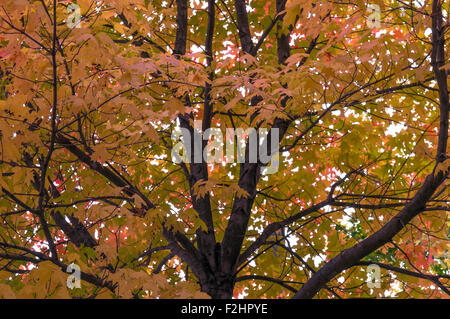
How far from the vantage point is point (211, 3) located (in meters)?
4.73

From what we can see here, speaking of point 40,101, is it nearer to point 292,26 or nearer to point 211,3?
point 211,3

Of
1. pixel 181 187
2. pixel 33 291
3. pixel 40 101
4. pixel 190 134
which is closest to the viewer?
pixel 33 291

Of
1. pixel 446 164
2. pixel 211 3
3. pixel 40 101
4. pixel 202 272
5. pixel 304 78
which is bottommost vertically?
pixel 202 272

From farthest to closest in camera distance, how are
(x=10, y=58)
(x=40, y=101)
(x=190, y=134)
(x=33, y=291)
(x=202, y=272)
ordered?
1. (x=190, y=134)
2. (x=202, y=272)
3. (x=40, y=101)
4. (x=10, y=58)
5. (x=33, y=291)

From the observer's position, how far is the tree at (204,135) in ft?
10.3

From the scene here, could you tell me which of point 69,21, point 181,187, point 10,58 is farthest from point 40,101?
point 181,187

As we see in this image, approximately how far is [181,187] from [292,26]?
244cm

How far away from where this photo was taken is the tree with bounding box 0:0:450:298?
124 inches

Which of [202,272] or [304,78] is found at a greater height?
[304,78]

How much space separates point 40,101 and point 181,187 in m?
2.80

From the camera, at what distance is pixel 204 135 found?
192 inches

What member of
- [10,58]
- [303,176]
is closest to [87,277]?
[10,58]

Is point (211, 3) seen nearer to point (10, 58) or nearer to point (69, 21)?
point (69, 21)
